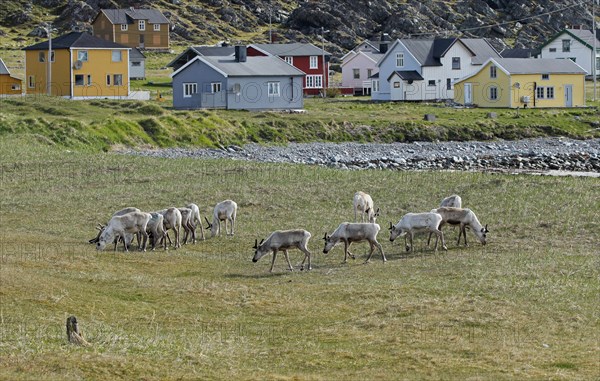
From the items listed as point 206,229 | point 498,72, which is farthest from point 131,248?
point 498,72

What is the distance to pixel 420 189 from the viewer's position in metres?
40.9

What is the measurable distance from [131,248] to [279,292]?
25.4 ft

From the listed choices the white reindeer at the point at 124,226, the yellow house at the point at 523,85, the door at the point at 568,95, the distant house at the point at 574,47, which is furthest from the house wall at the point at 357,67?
the white reindeer at the point at 124,226

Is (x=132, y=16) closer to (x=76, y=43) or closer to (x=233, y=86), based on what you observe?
(x=76, y=43)

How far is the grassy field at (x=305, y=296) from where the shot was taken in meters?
17.4

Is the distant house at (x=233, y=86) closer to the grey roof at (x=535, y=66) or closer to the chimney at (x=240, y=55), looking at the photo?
the chimney at (x=240, y=55)

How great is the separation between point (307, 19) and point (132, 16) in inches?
931

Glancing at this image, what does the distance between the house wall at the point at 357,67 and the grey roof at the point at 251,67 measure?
2086 cm

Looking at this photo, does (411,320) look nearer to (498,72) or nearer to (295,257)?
(295,257)

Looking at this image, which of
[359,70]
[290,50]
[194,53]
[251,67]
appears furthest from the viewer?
[359,70]

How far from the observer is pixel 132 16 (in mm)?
136875

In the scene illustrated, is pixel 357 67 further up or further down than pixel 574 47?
further down

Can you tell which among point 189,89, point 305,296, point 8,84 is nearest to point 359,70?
point 189,89

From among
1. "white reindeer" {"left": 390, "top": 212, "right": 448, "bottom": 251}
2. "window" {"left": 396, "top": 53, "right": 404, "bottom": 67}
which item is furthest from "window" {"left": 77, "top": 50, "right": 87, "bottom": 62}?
"white reindeer" {"left": 390, "top": 212, "right": 448, "bottom": 251}
